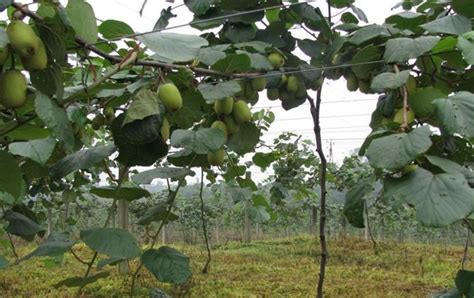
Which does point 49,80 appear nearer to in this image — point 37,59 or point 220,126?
point 37,59

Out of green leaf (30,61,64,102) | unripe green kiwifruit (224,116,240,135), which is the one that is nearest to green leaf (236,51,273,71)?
unripe green kiwifruit (224,116,240,135)

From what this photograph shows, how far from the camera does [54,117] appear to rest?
56 centimetres

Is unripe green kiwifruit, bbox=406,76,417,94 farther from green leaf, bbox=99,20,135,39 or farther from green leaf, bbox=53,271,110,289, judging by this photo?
green leaf, bbox=53,271,110,289

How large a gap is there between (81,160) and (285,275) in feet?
18.1

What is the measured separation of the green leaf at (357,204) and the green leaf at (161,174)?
36 centimetres

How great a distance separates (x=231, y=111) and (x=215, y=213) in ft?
37.7

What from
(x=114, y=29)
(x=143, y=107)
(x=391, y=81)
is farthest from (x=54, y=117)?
(x=391, y=81)

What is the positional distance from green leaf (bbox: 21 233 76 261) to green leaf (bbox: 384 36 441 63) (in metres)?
0.64

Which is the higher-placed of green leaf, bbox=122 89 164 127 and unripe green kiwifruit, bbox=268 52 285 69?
unripe green kiwifruit, bbox=268 52 285 69

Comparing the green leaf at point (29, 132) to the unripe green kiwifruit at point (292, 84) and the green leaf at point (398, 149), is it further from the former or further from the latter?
the unripe green kiwifruit at point (292, 84)

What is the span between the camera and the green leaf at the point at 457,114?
68 cm

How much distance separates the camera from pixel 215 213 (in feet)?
40.3

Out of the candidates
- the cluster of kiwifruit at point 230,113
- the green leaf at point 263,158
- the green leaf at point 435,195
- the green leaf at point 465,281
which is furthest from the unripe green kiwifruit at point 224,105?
the green leaf at point 263,158

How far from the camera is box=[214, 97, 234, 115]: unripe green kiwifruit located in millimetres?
919
